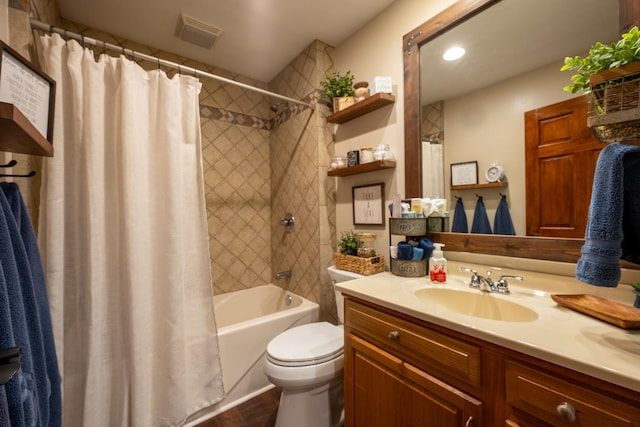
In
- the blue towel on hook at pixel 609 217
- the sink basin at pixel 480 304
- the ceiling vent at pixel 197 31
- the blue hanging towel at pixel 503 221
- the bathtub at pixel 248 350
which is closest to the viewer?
the blue towel on hook at pixel 609 217

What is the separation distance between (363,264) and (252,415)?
3.73 feet

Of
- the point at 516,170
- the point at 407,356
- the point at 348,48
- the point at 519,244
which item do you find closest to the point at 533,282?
the point at 519,244

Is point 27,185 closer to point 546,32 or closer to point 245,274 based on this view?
point 245,274

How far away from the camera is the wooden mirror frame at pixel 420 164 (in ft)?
3.30

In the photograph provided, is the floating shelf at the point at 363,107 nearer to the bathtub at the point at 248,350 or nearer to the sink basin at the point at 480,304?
the sink basin at the point at 480,304

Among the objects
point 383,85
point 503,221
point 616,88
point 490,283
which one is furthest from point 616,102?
point 383,85

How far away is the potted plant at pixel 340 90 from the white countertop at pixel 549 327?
1240mm

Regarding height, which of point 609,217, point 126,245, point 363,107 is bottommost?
point 126,245

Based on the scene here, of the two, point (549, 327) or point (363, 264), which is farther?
point (363, 264)

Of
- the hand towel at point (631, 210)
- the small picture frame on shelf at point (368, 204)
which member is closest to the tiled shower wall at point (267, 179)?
the small picture frame on shelf at point (368, 204)

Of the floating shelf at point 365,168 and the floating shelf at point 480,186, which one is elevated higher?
the floating shelf at point 365,168

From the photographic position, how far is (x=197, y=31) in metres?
1.80

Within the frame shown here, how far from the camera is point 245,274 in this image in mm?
2463

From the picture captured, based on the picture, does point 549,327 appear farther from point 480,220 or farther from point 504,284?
point 480,220
